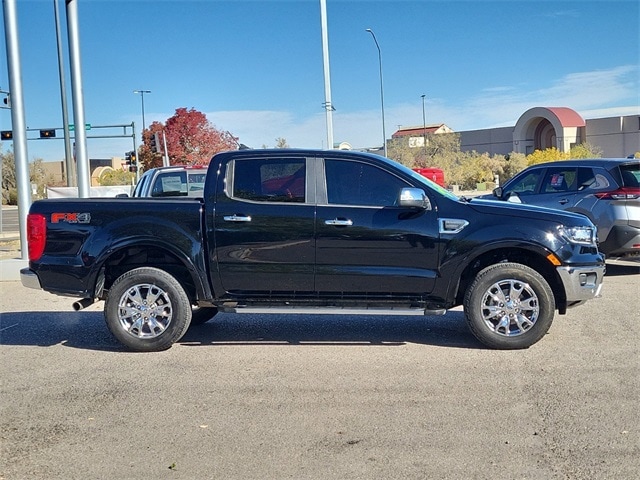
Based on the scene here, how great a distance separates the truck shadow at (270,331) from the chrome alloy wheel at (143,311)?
35cm

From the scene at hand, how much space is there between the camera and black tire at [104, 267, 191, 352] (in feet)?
22.6

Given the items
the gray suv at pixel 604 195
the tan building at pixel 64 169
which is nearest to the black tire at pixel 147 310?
the gray suv at pixel 604 195

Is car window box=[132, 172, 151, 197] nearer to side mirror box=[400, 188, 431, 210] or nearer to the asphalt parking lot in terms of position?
the asphalt parking lot

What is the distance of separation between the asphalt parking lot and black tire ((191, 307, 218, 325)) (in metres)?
0.20

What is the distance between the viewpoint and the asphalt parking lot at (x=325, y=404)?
14.0ft

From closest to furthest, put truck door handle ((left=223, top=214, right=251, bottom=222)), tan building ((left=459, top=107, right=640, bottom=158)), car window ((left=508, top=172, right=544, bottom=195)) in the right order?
truck door handle ((left=223, top=214, right=251, bottom=222)) → car window ((left=508, top=172, right=544, bottom=195)) → tan building ((left=459, top=107, right=640, bottom=158))

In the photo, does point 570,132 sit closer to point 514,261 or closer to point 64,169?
point 514,261

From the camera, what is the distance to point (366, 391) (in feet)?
18.3

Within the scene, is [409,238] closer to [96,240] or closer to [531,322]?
[531,322]

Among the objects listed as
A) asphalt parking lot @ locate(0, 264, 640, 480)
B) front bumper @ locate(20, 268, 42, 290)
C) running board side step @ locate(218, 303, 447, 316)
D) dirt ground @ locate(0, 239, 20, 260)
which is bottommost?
asphalt parking lot @ locate(0, 264, 640, 480)

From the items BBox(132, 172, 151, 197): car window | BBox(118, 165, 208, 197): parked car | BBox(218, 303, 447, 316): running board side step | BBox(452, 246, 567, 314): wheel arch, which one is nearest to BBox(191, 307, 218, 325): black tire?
BBox(218, 303, 447, 316): running board side step

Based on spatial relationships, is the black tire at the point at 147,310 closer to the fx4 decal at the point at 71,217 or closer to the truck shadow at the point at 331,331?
the truck shadow at the point at 331,331

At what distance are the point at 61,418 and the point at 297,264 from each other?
2.61m

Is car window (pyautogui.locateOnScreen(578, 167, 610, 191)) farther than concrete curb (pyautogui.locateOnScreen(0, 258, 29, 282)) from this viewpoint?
No
